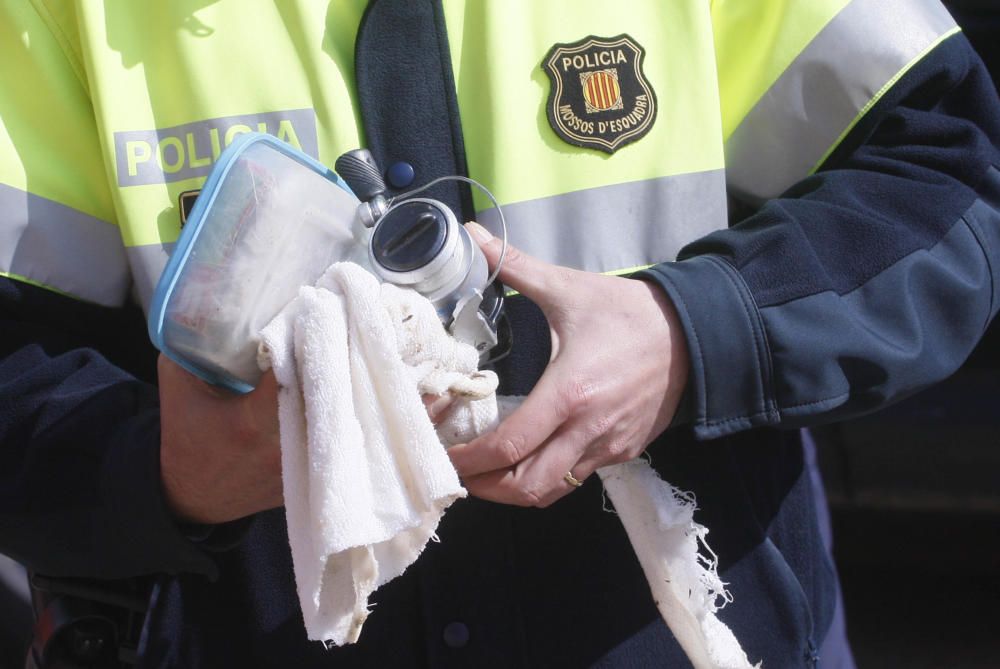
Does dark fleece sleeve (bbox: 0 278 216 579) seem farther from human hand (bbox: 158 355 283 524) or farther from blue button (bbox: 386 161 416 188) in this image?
blue button (bbox: 386 161 416 188)

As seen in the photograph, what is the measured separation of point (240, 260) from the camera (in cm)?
82

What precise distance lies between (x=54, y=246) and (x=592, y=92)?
67 cm

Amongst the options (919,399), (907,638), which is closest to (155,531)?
(919,399)

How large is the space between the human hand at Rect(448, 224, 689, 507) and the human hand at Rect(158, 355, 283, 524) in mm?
188

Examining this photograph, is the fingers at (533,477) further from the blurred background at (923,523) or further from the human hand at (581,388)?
the blurred background at (923,523)

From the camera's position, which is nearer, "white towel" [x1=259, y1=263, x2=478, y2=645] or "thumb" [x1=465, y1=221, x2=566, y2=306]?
"white towel" [x1=259, y1=263, x2=478, y2=645]

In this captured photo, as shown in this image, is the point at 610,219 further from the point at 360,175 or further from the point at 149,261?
the point at 149,261

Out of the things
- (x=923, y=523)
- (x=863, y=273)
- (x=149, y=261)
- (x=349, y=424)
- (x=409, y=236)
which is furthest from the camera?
(x=923, y=523)

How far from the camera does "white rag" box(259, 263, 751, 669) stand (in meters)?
0.81

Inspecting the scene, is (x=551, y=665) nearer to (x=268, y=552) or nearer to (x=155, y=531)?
(x=268, y=552)

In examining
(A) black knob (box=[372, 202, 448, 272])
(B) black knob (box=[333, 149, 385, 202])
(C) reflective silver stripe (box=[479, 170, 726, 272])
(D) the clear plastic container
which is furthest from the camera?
(C) reflective silver stripe (box=[479, 170, 726, 272])

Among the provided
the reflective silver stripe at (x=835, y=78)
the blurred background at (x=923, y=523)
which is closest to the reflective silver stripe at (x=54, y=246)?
the reflective silver stripe at (x=835, y=78)

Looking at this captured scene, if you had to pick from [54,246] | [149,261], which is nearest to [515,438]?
[149,261]

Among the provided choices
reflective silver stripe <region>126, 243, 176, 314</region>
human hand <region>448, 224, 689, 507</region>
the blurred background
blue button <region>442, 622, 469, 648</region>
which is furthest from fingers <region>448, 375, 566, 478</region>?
the blurred background
